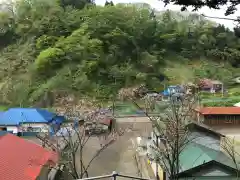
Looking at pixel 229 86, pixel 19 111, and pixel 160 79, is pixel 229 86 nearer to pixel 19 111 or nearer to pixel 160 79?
pixel 160 79

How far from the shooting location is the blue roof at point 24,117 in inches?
824

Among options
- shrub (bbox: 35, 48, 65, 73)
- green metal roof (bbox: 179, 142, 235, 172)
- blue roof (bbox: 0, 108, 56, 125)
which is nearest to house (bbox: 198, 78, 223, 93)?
shrub (bbox: 35, 48, 65, 73)

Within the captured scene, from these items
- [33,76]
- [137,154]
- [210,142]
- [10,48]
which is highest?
[10,48]

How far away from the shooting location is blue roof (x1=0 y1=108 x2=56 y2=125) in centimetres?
2092

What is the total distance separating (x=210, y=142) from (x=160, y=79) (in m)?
20.8

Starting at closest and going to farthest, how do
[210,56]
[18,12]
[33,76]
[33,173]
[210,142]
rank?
[33,173] → [210,142] → [33,76] → [18,12] → [210,56]

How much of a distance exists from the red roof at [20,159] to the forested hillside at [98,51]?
1847 cm

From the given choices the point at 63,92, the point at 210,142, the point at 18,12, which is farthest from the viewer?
the point at 18,12

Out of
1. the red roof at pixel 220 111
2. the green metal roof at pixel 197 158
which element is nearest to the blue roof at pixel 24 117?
the red roof at pixel 220 111

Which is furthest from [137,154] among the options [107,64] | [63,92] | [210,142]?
[107,64]

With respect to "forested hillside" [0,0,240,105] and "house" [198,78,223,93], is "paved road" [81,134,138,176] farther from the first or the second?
"house" [198,78,223,93]

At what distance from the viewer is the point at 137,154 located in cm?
1631

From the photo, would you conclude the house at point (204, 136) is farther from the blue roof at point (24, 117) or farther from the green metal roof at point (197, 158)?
the blue roof at point (24, 117)

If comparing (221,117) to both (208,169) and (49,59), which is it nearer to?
(208,169)
